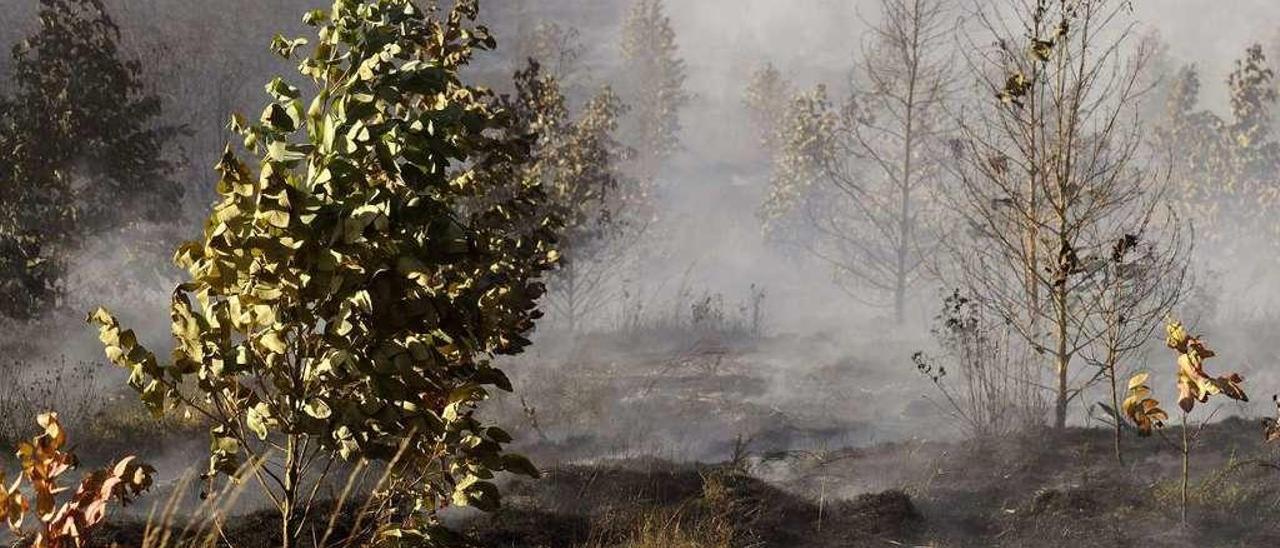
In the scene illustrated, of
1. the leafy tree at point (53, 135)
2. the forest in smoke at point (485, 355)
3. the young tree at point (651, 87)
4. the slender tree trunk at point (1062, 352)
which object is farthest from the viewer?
the young tree at point (651, 87)

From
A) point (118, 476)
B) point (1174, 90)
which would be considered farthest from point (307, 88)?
point (118, 476)

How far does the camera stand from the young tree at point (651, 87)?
171 ft

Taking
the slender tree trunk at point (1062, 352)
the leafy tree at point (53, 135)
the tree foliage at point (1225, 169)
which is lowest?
the slender tree trunk at point (1062, 352)

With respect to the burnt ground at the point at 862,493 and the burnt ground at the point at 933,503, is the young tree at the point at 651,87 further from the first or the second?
the burnt ground at the point at 933,503

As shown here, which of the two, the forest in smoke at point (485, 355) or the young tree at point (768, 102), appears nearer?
the forest in smoke at point (485, 355)

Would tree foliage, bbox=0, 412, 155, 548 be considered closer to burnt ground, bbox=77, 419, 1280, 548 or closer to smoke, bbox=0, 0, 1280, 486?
burnt ground, bbox=77, 419, 1280, 548

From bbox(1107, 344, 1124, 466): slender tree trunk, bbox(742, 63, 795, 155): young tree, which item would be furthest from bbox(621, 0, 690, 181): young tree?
bbox(1107, 344, 1124, 466): slender tree trunk

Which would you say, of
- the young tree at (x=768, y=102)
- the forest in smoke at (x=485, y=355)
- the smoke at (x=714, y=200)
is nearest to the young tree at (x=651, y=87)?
the smoke at (x=714, y=200)

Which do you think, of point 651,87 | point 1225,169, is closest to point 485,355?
point 1225,169

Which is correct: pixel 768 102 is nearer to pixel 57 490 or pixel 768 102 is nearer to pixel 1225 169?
pixel 1225 169

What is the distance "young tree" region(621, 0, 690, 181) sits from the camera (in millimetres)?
52031

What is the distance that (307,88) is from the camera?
32.8 m

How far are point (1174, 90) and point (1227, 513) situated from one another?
34.8m

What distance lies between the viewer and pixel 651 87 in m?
54.3
